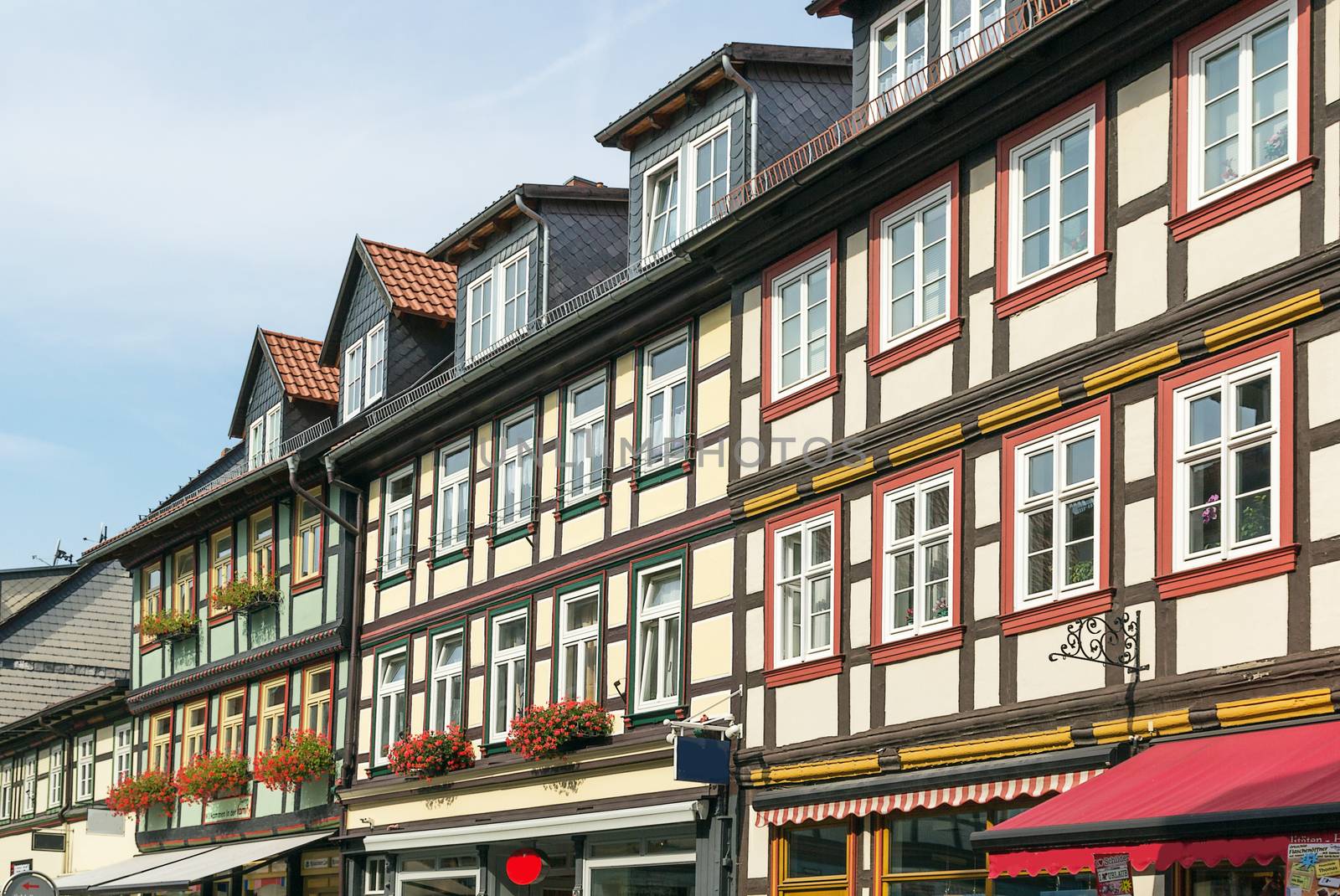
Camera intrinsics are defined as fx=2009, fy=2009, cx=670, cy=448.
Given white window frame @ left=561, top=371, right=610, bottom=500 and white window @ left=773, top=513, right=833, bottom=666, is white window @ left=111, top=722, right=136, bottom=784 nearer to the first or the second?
white window frame @ left=561, top=371, right=610, bottom=500

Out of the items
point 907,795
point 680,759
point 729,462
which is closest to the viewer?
point 907,795

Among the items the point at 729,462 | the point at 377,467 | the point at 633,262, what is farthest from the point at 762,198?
the point at 377,467

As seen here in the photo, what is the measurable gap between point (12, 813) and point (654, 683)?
2956cm

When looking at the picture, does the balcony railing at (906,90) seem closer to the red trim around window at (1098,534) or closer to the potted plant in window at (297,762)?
the red trim around window at (1098,534)

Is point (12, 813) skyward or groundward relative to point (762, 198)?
groundward

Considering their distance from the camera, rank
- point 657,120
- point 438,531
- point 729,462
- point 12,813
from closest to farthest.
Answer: point 729,462 → point 657,120 → point 438,531 → point 12,813

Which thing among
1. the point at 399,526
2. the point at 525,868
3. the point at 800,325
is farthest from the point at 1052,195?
the point at 399,526

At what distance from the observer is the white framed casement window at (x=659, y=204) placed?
84.3 ft

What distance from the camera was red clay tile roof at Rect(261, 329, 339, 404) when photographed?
36.8 meters

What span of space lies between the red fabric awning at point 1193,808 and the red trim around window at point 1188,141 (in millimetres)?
4065

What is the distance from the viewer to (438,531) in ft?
96.7

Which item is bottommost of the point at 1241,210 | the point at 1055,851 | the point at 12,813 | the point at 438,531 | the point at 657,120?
the point at 12,813

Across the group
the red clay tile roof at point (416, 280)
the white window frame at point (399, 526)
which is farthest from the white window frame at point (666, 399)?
the red clay tile roof at point (416, 280)

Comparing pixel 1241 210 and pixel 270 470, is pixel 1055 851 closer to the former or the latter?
pixel 1241 210
